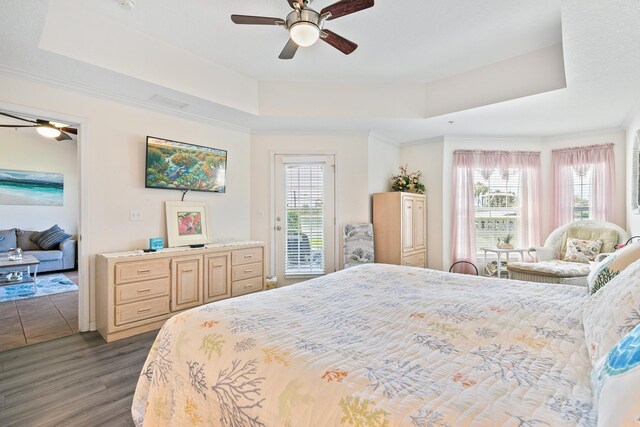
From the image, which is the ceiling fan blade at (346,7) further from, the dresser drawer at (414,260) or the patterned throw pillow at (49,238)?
the patterned throw pillow at (49,238)

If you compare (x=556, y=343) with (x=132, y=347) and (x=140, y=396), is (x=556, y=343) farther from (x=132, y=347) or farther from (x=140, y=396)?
(x=132, y=347)

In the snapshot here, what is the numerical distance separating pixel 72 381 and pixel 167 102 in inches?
108

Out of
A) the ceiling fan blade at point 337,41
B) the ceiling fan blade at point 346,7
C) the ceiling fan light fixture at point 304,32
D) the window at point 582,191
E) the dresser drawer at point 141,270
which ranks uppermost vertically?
the ceiling fan blade at point 346,7

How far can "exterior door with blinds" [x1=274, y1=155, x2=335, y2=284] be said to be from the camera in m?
4.61

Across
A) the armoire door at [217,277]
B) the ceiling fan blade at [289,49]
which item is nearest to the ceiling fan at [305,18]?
the ceiling fan blade at [289,49]

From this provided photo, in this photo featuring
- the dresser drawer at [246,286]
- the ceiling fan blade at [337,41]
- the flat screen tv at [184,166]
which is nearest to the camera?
the ceiling fan blade at [337,41]

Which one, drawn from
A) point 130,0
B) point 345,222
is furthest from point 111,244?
point 345,222

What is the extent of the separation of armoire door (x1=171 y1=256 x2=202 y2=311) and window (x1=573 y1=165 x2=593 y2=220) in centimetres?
533

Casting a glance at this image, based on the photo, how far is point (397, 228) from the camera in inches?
177

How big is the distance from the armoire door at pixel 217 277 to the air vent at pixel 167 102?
1.76 meters

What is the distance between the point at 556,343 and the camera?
1157 mm

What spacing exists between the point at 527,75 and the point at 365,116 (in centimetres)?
177

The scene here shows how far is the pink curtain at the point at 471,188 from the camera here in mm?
4973

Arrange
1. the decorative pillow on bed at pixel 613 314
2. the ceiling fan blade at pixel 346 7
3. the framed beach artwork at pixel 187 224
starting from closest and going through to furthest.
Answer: the decorative pillow on bed at pixel 613 314 → the ceiling fan blade at pixel 346 7 → the framed beach artwork at pixel 187 224
